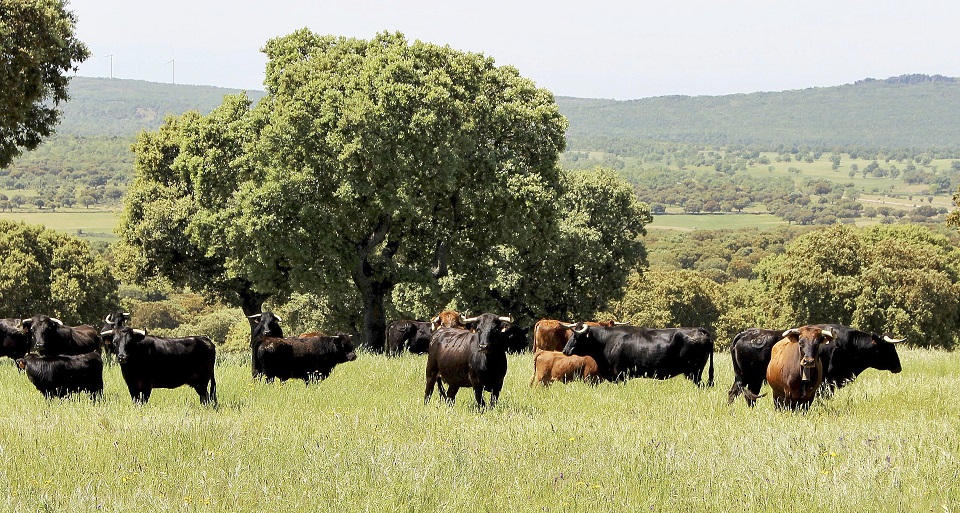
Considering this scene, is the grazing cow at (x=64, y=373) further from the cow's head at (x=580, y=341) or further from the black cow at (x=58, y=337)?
the cow's head at (x=580, y=341)

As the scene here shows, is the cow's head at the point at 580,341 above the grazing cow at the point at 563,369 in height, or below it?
above

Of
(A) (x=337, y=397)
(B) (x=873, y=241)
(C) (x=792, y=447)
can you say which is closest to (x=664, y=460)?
(C) (x=792, y=447)

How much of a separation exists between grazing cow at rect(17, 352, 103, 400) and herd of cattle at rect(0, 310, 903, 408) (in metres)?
0.02

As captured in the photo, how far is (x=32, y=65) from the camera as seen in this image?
21.3 metres

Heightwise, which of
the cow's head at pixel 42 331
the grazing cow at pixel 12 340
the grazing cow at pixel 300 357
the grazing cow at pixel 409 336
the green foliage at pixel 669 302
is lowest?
the green foliage at pixel 669 302

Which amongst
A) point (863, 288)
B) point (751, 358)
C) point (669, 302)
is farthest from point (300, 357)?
point (669, 302)

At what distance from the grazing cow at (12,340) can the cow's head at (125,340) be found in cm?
859

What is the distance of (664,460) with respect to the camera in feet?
33.3

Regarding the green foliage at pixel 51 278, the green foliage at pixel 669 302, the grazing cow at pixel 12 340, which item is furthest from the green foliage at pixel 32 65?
the green foliage at pixel 669 302

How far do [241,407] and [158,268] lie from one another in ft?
84.2

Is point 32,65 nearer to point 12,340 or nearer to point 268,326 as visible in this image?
point 12,340

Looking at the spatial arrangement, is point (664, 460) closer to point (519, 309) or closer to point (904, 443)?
point (904, 443)

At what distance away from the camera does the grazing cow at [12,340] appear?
870 inches

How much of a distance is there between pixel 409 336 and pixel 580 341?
9752 millimetres
